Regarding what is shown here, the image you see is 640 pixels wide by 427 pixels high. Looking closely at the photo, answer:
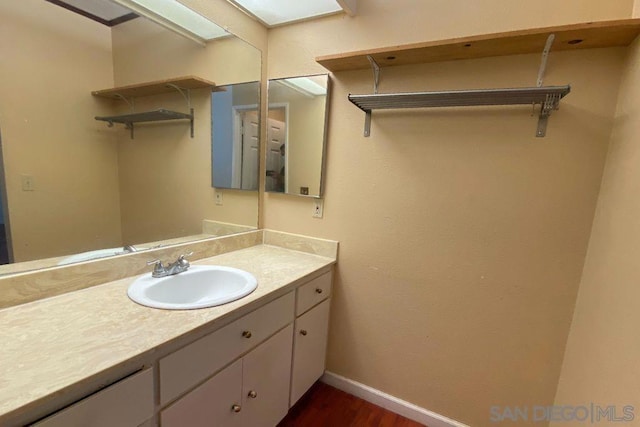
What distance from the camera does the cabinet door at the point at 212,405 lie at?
871 mm

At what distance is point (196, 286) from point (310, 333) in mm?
670

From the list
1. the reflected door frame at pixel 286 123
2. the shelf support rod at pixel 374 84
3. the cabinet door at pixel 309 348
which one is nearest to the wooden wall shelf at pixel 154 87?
the reflected door frame at pixel 286 123

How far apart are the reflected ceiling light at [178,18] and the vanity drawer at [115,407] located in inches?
56.0

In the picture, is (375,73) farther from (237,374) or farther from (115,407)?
(115,407)

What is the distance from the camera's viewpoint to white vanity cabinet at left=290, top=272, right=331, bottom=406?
1.46 m

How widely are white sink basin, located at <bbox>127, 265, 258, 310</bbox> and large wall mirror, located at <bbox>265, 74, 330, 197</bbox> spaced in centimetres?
68

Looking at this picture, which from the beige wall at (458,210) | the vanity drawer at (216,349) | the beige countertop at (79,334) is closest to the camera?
the beige countertop at (79,334)

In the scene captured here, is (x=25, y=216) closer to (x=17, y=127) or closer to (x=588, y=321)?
(x=17, y=127)

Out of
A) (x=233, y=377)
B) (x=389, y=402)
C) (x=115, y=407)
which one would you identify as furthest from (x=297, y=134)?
(x=389, y=402)

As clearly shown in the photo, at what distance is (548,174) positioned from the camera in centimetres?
122

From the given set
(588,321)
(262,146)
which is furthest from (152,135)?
(588,321)

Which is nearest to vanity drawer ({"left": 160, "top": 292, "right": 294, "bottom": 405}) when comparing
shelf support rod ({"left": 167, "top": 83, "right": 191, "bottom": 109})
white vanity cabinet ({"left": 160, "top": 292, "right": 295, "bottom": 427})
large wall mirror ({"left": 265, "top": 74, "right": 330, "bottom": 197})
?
white vanity cabinet ({"left": 160, "top": 292, "right": 295, "bottom": 427})

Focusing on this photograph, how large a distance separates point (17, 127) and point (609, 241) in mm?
2130

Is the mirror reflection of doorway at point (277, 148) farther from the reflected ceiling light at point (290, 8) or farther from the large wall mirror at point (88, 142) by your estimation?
the reflected ceiling light at point (290, 8)
